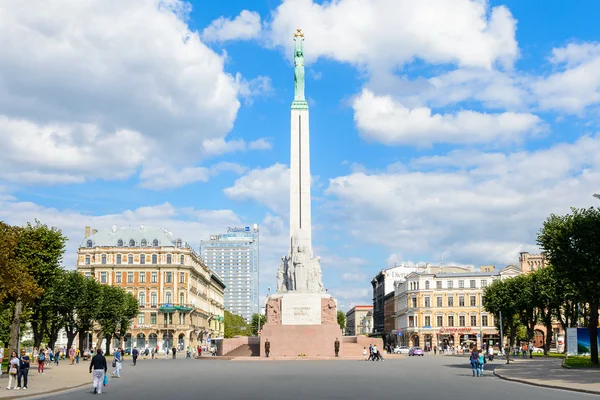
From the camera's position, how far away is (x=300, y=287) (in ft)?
248

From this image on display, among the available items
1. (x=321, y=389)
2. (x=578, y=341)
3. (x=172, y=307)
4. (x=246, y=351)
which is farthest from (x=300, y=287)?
Result: (x=172, y=307)

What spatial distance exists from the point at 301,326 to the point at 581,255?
94.8ft

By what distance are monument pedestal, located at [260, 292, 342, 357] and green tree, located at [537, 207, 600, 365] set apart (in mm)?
23751

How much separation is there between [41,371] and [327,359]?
26710 millimetres

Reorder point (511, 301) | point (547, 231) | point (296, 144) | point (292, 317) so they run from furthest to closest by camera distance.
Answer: point (511, 301), point (296, 144), point (292, 317), point (547, 231)

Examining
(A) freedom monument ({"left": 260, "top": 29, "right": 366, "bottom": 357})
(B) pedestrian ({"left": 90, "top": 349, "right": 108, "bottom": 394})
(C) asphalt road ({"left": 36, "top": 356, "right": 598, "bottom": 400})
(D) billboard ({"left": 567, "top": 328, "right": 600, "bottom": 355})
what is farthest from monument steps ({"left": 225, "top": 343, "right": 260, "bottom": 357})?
(B) pedestrian ({"left": 90, "top": 349, "right": 108, "bottom": 394})

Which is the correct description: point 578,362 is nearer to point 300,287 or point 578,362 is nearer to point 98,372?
point 300,287

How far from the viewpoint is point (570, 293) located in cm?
6838

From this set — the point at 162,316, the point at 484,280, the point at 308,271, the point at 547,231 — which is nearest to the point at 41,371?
the point at 308,271

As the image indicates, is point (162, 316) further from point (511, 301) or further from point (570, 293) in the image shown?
point (570, 293)

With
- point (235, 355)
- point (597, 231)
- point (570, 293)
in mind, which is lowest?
point (235, 355)

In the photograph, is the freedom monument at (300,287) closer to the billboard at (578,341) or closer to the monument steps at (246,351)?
the monument steps at (246,351)

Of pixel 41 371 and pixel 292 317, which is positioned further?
pixel 292 317

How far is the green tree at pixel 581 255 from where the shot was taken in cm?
5088
